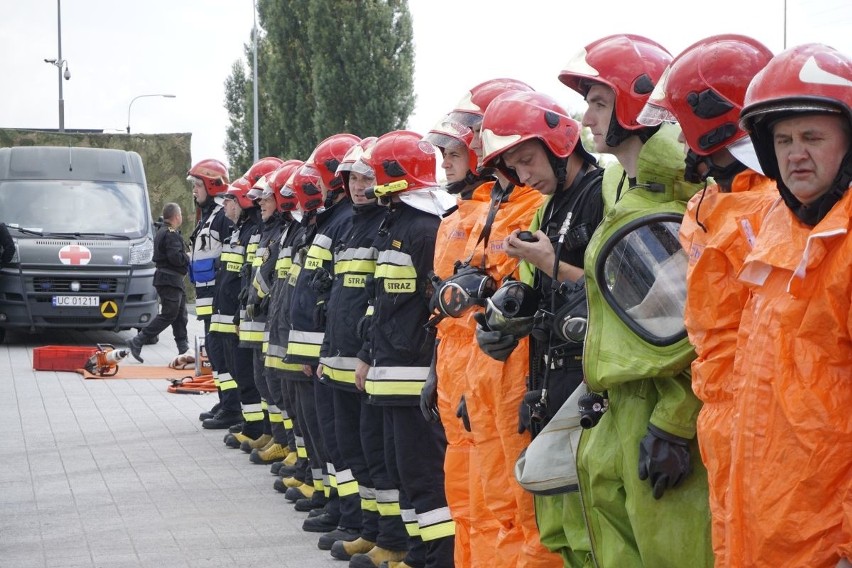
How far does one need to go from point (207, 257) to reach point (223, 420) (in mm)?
1687

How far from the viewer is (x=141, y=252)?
19219 millimetres

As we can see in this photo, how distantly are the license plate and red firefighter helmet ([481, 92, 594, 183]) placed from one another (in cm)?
1480

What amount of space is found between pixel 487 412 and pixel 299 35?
3753cm

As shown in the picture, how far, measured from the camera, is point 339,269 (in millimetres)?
7465

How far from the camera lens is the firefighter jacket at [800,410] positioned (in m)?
2.77

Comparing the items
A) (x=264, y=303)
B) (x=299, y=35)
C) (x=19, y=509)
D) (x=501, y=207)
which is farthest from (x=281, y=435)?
(x=299, y=35)

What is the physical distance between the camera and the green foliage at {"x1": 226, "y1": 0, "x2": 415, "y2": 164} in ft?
127

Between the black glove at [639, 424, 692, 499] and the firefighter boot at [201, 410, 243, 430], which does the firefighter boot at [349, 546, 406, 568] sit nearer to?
the black glove at [639, 424, 692, 499]

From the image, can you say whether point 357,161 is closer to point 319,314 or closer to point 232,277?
point 319,314

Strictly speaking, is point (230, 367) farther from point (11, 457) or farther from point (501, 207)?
point (501, 207)

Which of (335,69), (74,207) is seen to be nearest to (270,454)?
(74,207)

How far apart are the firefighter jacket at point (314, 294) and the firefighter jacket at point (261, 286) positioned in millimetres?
1623

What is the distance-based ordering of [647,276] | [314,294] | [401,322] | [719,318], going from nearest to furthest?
1. [719,318]
2. [647,276]
3. [401,322]
4. [314,294]

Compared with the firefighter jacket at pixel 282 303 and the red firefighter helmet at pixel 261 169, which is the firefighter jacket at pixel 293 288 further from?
the red firefighter helmet at pixel 261 169
